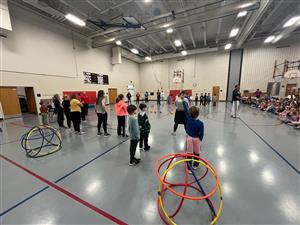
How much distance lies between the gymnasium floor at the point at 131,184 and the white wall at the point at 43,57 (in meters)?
7.07

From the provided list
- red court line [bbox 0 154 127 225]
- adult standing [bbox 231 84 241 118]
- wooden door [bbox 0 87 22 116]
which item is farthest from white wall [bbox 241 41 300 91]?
wooden door [bbox 0 87 22 116]

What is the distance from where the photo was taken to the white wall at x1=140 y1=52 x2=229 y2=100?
1648 cm

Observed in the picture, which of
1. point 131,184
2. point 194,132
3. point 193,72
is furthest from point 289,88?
point 131,184

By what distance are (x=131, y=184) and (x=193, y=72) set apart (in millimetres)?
18410

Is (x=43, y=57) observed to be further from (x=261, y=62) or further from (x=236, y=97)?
(x=261, y=62)

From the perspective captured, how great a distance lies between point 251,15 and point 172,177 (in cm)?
1190

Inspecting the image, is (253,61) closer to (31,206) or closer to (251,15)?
(251,15)

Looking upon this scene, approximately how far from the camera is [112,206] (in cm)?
177

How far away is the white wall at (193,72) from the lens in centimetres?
1648

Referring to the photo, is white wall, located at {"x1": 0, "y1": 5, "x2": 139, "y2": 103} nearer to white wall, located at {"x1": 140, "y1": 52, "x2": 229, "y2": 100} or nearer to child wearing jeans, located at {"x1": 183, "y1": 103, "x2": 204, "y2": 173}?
white wall, located at {"x1": 140, "y1": 52, "x2": 229, "y2": 100}

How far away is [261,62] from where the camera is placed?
1459cm

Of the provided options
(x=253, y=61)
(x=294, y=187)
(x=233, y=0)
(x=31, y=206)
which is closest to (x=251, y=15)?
(x=233, y=0)

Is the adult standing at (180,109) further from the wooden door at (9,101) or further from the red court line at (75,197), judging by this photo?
the wooden door at (9,101)

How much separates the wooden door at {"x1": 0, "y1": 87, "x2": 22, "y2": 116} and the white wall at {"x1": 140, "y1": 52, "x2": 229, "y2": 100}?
52.7 ft
